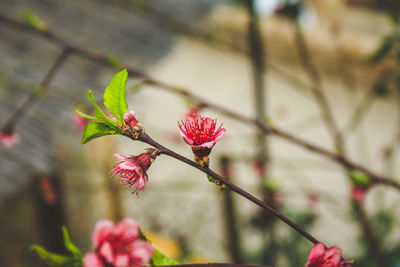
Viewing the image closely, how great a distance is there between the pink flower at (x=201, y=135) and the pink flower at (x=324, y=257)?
14cm

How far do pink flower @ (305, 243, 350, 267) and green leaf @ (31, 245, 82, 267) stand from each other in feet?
0.83

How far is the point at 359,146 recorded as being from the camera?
2.92 m

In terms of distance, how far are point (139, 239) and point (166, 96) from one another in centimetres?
355

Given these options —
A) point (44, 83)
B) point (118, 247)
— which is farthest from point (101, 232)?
point (44, 83)

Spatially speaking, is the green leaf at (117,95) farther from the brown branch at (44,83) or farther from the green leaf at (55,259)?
the brown branch at (44,83)

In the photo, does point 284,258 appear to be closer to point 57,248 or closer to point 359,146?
point 359,146

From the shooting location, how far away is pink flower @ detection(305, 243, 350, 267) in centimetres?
30

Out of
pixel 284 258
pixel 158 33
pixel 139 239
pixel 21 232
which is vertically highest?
pixel 158 33

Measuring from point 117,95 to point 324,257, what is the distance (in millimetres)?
262

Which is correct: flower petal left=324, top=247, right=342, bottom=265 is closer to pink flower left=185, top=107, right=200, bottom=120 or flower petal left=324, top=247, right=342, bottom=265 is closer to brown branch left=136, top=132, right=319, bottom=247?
brown branch left=136, top=132, right=319, bottom=247

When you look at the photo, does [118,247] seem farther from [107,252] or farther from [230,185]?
[230,185]

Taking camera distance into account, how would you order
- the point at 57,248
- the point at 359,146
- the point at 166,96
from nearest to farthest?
the point at 57,248, the point at 359,146, the point at 166,96

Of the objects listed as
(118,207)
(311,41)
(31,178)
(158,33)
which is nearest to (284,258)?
(118,207)

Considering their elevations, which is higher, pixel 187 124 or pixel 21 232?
pixel 21 232
